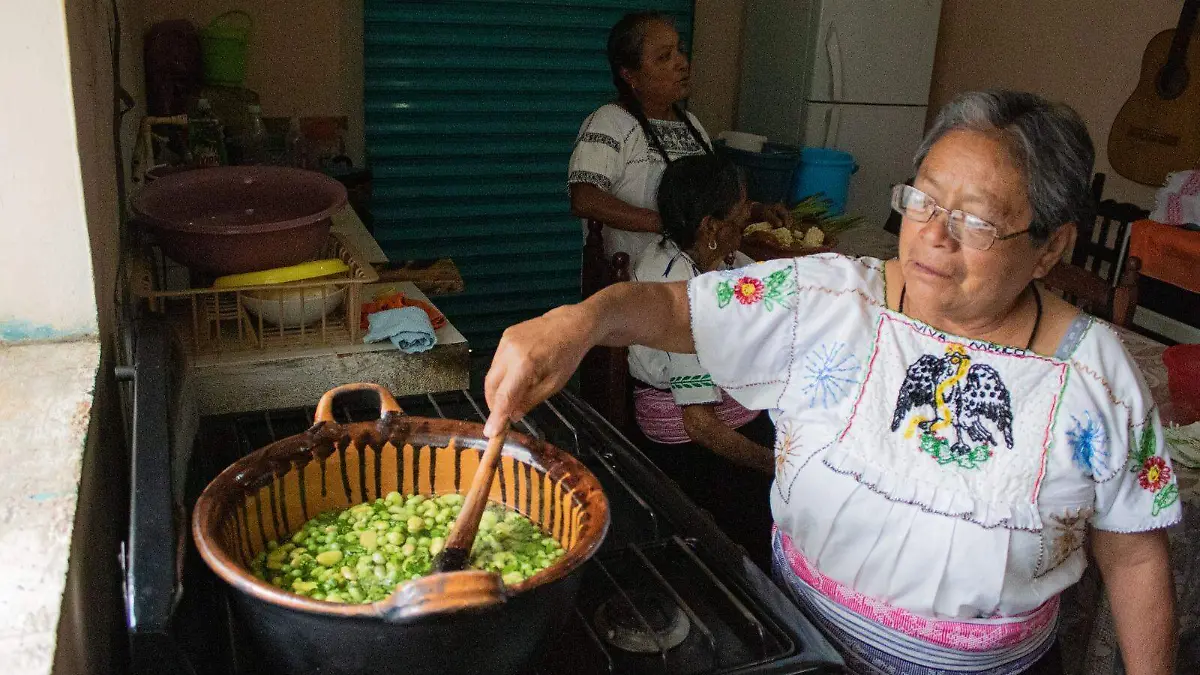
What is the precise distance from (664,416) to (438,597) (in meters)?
1.87

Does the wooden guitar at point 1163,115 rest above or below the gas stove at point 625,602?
above

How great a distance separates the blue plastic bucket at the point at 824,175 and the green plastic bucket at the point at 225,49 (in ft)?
8.08

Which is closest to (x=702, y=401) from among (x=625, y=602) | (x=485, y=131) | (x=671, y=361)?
(x=671, y=361)

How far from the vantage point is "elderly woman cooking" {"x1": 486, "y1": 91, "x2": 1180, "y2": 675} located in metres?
1.44

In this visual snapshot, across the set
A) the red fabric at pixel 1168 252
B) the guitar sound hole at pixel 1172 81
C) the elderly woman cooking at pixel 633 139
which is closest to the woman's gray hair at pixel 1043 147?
the elderly woman cooking at pixel 633 139

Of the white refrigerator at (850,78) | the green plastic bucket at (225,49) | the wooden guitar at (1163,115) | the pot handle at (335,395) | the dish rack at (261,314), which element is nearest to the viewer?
the pot handle at (335,395)

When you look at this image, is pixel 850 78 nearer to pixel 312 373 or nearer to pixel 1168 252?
pixel 1168 252

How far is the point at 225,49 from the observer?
3.83 metres

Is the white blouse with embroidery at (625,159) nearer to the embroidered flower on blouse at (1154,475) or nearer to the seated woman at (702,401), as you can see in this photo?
the seated woman at (702,401)

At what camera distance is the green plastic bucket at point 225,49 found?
382 centimetres

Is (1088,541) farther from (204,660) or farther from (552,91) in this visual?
(552,91)

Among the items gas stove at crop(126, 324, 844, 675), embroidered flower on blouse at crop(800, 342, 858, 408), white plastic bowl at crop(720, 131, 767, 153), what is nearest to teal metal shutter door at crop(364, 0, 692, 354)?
white plastic bowl at crop(720, 131, 767, 153)

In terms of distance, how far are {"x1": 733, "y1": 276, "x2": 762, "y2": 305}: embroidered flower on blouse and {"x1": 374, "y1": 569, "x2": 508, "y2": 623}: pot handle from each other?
87 centimetres

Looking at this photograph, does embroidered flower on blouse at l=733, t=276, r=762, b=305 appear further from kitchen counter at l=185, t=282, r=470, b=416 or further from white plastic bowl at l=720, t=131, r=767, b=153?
white plastic bowl at l=720, t=131, r=767, b=153
